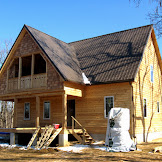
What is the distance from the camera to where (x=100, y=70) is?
17.6 metres

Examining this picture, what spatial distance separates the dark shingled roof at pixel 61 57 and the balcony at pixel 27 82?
142cm

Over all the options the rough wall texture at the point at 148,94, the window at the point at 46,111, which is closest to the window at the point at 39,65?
the window at the point at 46,111

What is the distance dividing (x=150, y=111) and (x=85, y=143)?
20.5ft

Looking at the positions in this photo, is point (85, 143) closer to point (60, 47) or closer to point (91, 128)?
point (91, 128)

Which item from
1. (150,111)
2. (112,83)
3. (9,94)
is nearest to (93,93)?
(112,83)

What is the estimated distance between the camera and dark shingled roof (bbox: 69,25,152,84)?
16391 mm

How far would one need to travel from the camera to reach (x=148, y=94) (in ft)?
61.2

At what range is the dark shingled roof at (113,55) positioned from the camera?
53.8ft

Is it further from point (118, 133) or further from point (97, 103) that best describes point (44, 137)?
point (118, 133)

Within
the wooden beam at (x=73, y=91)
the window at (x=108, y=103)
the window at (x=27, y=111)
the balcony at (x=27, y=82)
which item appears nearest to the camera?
the wooden beam at (x=73, y=91)

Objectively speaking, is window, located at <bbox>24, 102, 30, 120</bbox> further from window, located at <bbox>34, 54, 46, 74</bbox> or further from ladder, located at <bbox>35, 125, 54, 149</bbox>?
ladder, located at <bbox>35, 125, 54, 149</bbox>

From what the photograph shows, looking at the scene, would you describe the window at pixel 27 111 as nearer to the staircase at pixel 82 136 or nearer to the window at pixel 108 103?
the staircase at pixel 82 136

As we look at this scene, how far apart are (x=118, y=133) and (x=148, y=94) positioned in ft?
22.6

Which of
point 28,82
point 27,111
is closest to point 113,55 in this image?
point 28,82
